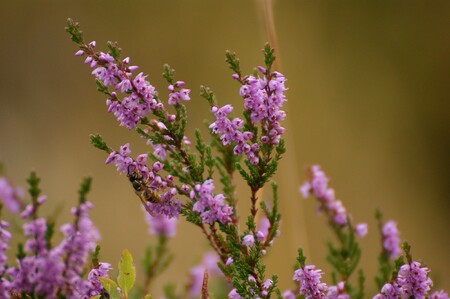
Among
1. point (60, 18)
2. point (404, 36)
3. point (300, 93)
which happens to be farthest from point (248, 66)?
point (60, 18)

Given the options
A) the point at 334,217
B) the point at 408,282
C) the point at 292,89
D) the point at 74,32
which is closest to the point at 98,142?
the point at 74,32

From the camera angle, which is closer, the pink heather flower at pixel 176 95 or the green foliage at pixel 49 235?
the green foliage at pixel 49 235

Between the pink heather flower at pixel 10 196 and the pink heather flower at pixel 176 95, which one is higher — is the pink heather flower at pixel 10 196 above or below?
above

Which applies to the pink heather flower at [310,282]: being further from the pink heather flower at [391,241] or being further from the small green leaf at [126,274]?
the pink heather flower at [391,241]

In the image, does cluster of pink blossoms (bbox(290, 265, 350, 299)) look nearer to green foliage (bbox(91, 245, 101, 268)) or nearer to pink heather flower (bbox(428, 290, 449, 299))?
pink heather flower (bbox(428, 290, 449, 299))

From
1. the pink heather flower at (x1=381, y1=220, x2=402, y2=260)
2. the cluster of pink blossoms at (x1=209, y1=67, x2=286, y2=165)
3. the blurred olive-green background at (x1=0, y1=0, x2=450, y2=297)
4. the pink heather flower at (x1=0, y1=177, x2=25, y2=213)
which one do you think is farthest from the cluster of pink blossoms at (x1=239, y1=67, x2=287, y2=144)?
the blurred olive-green background at (x1=0, y1=0, x2=450, y2=297)

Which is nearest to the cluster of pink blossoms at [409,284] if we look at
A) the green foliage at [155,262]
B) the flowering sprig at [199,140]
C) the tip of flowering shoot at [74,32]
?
the flowering sprig at [199,140]
